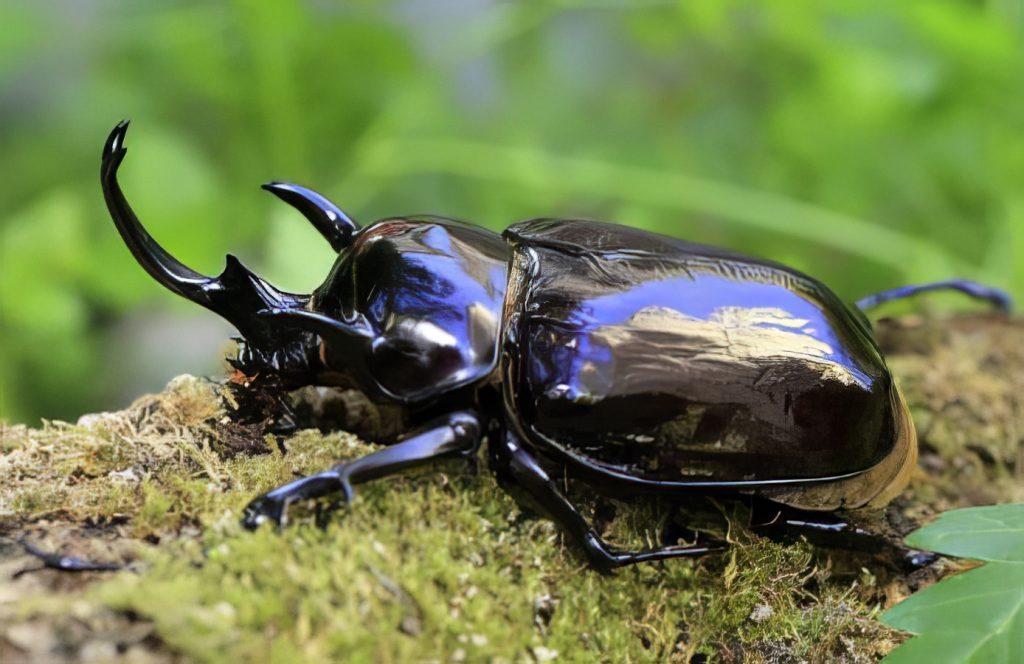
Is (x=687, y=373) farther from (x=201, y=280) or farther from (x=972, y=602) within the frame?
(x=201, y=280)

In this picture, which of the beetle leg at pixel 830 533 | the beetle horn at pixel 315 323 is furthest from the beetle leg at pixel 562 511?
the beetle horn at pixel 315 323

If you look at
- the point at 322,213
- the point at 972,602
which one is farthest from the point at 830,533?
the point at 322,213

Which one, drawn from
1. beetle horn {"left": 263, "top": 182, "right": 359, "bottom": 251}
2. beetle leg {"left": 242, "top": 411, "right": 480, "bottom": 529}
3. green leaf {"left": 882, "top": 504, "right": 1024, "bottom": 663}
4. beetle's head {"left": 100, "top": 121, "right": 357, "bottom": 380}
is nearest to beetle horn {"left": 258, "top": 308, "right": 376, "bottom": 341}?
beetle's head {"left": 100, "top": 121, "right": 357, "bottom": 380}

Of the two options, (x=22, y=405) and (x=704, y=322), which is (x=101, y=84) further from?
(x=704, y=322)

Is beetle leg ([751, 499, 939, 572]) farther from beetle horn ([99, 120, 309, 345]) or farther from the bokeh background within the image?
the bokeh background

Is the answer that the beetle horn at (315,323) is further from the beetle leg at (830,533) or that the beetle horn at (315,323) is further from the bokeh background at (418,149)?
the bokeh background at (418,149)

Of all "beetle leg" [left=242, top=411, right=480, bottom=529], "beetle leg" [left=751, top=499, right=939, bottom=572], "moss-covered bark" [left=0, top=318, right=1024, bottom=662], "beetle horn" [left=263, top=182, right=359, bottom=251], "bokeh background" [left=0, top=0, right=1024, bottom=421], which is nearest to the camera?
"moss-covered bark" [left=0, top=318, right=1024, bottom=662]

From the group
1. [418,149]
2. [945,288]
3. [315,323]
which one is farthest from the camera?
[418,149]
